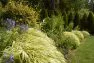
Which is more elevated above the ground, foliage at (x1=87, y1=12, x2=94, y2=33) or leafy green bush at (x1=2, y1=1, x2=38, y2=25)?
leafy green bush at (x1=2, y1=1, x2=38, y2=25)

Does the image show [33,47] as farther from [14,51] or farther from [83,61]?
[83,61]

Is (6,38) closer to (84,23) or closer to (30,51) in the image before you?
(30,51)

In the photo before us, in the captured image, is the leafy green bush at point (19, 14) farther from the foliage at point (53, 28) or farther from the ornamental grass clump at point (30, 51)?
the ornamental grass clump at point (30, 51)

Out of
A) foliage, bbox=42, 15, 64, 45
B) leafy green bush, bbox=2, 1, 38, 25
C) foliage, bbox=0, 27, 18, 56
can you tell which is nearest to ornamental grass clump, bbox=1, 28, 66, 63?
foliage, bbox=0, 27, 18, 56

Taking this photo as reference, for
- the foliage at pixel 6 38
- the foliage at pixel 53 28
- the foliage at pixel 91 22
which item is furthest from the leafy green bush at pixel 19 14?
the foliage at pixel 91 22

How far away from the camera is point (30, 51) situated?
6.21 m

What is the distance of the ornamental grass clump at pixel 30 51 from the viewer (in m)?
5.78

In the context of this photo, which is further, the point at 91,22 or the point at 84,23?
the point at 84,23

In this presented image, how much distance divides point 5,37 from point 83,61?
375cm

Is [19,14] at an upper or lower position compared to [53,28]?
upper

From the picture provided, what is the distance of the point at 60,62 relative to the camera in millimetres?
6664

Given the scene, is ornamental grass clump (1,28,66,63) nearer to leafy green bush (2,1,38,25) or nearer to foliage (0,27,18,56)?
foliage (0,27,18,56)

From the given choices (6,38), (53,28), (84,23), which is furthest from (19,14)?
(84,23)

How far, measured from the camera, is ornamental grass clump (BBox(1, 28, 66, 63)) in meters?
5.78
